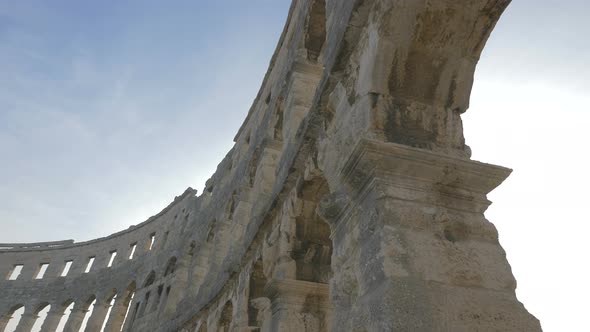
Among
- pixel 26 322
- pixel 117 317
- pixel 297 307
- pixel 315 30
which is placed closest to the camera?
pixel 297 307

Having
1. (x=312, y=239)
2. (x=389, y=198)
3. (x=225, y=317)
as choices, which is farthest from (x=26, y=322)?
(x=389, y=198)

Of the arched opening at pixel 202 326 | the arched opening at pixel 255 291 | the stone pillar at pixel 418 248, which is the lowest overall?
the stone pillar at pixel 418 248

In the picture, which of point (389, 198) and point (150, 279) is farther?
point (150, 279)

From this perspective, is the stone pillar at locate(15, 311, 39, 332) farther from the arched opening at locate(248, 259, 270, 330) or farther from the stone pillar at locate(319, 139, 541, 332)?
the stone pillar at locate(319, 139, 541, 332)

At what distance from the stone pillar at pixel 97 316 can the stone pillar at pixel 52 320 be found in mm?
2718

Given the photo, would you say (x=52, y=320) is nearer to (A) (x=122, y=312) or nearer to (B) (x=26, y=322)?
(B) (x=26, y=322)

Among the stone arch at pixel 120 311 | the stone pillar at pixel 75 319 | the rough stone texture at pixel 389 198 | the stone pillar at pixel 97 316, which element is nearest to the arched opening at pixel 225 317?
the rough stone texture at pixel 389 198

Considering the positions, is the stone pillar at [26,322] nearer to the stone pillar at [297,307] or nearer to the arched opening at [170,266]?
the arched opening at [170,266]

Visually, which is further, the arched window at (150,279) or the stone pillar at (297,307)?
the arched window at (150,279)

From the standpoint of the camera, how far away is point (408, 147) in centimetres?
227

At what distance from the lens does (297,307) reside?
403 centimetres

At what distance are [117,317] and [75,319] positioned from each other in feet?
11.3

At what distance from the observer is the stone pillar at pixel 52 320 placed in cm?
2061

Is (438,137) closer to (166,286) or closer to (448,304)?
(448,304)
